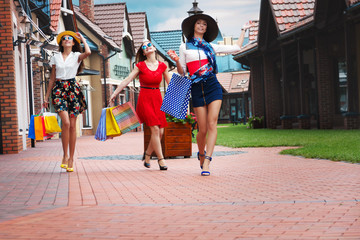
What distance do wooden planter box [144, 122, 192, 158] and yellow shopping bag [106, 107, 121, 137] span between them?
239 centimetres

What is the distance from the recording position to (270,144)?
50.6 feet

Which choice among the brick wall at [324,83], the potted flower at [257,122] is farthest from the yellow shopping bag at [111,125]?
the potted flower at [257,122]

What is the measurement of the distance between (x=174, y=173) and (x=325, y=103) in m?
15.5

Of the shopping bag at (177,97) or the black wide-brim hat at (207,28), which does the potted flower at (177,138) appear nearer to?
the shopping bag at (177,97)

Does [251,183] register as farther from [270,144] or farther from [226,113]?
[226,113]

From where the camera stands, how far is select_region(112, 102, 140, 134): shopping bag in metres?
9.87

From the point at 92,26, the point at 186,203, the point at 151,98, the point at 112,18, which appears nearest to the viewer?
the point at 186,203

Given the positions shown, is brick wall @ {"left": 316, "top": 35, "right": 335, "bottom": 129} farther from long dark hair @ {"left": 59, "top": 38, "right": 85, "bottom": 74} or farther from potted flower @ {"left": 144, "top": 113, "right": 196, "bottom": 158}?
long dark hair @ {"left": 59, "top": 38, "right": 85, "bottom": 74}

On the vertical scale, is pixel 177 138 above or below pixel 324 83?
below

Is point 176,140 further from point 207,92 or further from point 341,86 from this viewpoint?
point 341,86

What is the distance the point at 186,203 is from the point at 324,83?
60.5ft

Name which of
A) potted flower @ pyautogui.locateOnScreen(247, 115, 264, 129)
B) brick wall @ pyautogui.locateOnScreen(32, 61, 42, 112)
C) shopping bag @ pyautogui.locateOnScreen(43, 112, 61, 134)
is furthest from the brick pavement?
potted flower @ pyautogui.locateOnScreen(247, 115, 264, 129)

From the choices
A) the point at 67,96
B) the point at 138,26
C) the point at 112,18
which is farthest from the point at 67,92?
the point at 138,26

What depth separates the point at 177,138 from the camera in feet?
40.2
